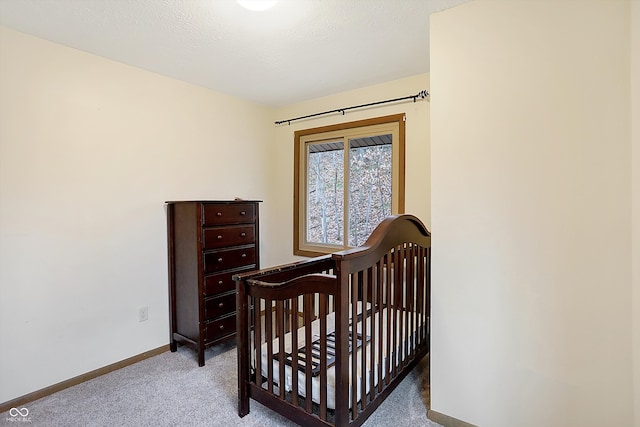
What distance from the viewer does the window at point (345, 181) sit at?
9.60ft

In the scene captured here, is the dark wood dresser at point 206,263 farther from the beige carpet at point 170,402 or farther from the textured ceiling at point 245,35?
the textured ceiling at point 245,35

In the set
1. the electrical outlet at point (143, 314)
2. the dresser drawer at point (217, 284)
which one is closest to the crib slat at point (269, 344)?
the dresser drawer at point (217, 284)

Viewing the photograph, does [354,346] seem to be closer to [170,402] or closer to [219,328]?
[170,402]

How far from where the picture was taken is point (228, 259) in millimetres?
2621

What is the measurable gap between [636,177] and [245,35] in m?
2.17

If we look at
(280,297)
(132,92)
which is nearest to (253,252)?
(280,297)

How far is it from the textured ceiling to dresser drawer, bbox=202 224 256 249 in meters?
1.31

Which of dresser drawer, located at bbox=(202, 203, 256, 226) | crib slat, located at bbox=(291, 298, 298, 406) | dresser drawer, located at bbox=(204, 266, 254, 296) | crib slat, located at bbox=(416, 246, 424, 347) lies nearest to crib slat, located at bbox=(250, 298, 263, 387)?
crib slat, located at bbox=(291, 298, 298, 406)

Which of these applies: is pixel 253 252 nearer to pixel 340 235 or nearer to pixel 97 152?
pixel 340 235

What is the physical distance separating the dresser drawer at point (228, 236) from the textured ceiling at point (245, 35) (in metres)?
1.31

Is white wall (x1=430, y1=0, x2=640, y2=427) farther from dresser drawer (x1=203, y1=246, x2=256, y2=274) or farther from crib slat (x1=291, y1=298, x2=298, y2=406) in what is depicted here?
dresser drawer (x1=203, y1=246, x2=256, y2=274)

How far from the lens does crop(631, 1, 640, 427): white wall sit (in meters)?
1.27

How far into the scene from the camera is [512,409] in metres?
1.59

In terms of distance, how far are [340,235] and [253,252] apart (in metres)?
0.96
